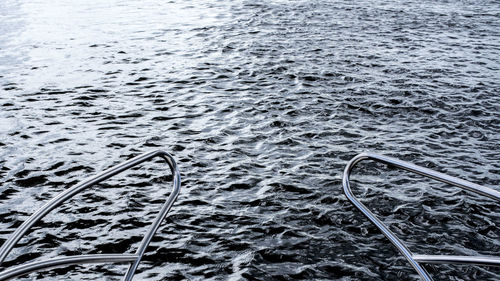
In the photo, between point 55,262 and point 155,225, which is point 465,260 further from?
point 55,262

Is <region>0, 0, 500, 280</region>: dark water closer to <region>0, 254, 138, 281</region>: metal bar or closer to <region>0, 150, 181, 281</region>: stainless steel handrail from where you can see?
<region>0, 150, 181, 281</region>: stainless steel handrail

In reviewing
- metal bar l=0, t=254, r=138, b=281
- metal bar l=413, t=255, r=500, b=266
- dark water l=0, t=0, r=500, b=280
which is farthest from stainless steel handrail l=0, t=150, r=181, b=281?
dark water l=0, t=0, r=500, b=280

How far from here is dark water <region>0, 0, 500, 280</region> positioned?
700 centimetres

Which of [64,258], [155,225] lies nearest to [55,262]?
[64,258]

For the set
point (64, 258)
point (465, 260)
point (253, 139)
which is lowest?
point (253, 139)

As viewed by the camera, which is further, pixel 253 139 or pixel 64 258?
pixel 253 139

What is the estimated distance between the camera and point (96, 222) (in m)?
7.60

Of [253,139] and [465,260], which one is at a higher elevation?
[465,260]

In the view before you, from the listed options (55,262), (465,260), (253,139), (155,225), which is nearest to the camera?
→ (55,262)

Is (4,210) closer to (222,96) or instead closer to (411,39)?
(222,96)

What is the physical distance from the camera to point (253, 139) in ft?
34.2

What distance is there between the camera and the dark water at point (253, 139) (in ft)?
23.0

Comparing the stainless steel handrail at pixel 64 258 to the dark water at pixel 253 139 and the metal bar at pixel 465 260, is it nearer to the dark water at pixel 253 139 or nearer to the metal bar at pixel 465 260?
the metal bar at pixel 465 260

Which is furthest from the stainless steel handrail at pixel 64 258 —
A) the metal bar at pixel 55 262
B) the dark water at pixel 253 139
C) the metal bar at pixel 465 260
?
the dark water at pixel 253 139
